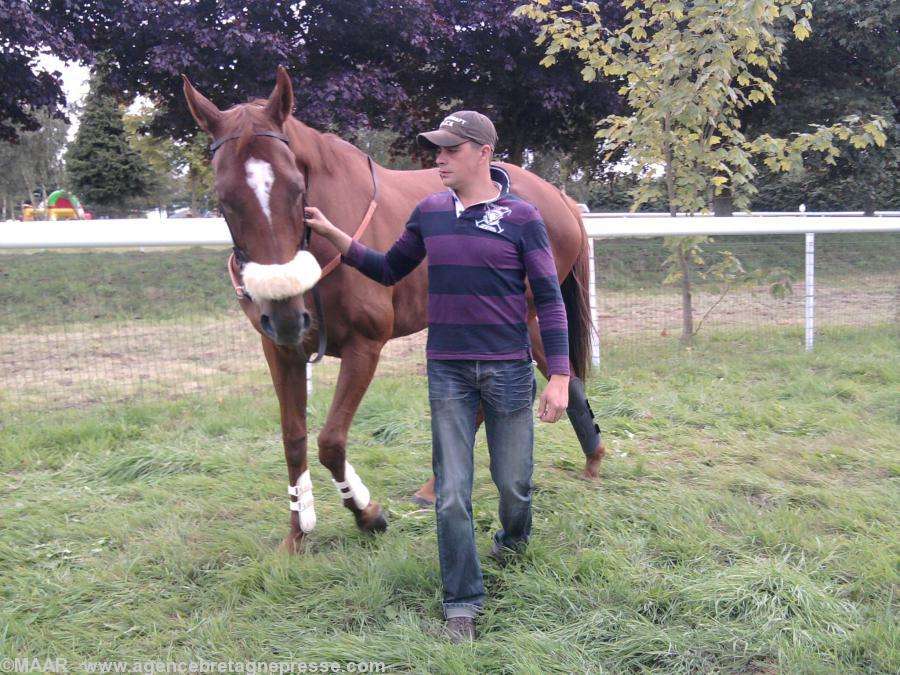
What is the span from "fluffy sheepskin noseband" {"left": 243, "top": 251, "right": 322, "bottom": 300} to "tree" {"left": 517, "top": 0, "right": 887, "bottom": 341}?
573 cm

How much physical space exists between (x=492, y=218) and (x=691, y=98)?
214 inches

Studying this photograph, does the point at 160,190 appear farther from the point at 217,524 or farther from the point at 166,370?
the point at 217,524

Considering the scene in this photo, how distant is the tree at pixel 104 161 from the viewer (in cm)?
2589

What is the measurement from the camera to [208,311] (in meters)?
7.25

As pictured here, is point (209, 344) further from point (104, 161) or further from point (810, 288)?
point (104, 161)

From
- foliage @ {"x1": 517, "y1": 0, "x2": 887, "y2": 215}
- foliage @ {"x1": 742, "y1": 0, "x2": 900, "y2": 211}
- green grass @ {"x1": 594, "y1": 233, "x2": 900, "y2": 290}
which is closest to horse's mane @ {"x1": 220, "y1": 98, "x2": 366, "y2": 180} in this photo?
foliage @ {"x1": 517, "y1": 0, "x2": 887, "y2": 215}

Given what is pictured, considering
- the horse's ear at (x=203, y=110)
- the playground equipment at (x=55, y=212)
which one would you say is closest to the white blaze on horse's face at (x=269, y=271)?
the horse's ear at (x=203, y=110)

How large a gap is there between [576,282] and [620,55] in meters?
4.37

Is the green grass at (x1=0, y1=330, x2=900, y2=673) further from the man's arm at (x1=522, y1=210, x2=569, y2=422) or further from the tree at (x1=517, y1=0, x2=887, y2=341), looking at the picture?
the tree at (x1=517, y1=0, x2=887, y2=341)

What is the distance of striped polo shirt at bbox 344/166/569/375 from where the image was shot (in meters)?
2.70

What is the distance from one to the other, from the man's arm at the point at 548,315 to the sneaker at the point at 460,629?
30.9 inches

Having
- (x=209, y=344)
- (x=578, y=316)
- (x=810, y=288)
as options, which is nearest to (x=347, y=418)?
(x=578, y=316)

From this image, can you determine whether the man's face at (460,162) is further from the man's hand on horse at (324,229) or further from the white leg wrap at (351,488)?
the white leg wrap at (351,488)

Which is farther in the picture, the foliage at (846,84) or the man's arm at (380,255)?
the foliage at (846,84)
